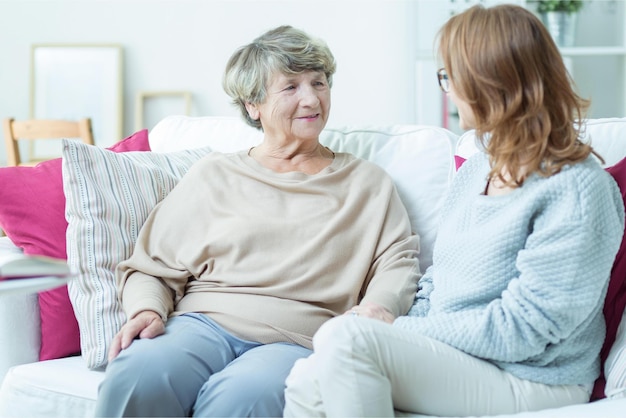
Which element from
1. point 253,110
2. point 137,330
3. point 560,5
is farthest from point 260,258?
point 560,5

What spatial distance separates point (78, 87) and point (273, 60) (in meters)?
2.72

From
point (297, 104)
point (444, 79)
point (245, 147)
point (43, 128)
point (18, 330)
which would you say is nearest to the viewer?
point (444, 79)

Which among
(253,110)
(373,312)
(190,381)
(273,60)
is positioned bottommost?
(190,381)

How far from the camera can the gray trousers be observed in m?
1.48

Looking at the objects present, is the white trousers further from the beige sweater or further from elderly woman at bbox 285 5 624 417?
the beige sweater

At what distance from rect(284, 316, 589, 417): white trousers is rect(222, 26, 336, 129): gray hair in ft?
2.61

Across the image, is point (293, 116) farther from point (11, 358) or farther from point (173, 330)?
point (11, 358)

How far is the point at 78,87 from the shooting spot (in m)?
4.40

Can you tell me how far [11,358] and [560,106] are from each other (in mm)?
1241

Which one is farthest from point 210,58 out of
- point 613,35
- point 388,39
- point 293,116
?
point 293,116

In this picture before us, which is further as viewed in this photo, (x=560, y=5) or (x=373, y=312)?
(x=560, y=5)

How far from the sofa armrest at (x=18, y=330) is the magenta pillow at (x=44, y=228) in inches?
0.7

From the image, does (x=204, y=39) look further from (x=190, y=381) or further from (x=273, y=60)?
(x=190, y=381)

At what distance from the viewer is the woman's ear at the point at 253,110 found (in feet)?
6.73
